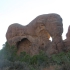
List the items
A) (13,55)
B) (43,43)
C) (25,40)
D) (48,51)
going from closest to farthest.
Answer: (13,55) → (48,51) → (43,43) → (25,40)

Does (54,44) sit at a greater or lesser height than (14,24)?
lesser

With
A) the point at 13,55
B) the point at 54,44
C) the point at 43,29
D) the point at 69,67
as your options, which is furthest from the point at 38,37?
the point at 69,67

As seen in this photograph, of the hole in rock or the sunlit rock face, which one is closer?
the sunlit rock face

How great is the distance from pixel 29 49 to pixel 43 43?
263 cm

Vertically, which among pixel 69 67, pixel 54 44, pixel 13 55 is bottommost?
pixel 69 67

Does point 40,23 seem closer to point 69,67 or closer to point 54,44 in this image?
point 54,44

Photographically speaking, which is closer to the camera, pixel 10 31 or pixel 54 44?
pixel 54 44

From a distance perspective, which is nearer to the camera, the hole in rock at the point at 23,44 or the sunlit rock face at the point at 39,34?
the sunlit rock face at the point at 39,34

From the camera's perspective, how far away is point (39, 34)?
38594 millimetres

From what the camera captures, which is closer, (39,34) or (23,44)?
(39,34)

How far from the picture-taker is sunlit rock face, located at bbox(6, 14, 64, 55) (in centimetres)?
3609

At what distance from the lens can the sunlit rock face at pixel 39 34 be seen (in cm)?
3609

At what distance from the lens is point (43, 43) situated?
37.2 m

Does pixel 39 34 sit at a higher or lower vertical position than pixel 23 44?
higher
